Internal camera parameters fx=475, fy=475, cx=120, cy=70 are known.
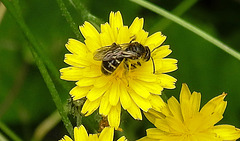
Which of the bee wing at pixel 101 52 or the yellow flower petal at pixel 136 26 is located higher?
the yellow flower petal at pixel 136 26

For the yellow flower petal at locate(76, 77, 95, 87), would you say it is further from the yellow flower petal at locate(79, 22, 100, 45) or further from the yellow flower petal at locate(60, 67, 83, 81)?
the yellow flower petal at locate(79, 22, 100, 45)

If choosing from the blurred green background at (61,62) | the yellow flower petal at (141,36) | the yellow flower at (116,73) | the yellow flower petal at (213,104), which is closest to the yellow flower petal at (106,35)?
the yellow flower at (116,73)

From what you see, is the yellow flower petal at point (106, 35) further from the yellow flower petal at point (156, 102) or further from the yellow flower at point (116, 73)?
the yellow flower petal at point (156, 102)

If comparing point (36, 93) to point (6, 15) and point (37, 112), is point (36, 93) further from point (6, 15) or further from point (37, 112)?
point (6, 15)

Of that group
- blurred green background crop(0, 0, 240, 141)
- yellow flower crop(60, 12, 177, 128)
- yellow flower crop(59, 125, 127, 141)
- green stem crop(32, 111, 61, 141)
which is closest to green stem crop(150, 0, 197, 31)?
blurred green background crop(0, 0, 240, 141)

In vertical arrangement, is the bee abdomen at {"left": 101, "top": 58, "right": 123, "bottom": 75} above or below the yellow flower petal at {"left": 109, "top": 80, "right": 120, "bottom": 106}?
above

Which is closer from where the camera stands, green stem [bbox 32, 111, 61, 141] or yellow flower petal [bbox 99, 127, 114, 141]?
yellow flower petal [bbox 99, 127, 114, 141]

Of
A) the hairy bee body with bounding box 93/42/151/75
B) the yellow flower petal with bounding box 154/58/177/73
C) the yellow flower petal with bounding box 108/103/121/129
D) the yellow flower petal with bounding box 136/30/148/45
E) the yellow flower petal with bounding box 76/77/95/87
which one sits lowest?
the yellow flower petal with bounding box 108/103/121/129

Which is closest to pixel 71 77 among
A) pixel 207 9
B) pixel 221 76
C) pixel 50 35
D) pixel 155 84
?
pixel 155 84
